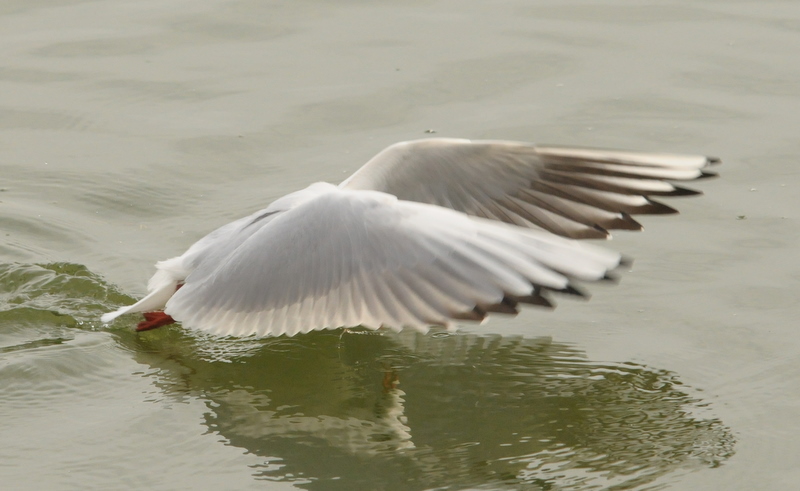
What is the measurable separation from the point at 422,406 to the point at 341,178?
222 centimetres

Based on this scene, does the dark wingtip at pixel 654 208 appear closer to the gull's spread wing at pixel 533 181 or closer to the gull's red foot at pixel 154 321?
the gull's spread wing at pixel 533 181

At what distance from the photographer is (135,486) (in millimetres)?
3701

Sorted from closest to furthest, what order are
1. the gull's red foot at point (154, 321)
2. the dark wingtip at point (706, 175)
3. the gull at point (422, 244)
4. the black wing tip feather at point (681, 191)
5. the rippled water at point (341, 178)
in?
1. the gull at point (422, 244)
2. the rippled water at point (341, 178)
3. the dark wingtip at point (706, 175)
4. the black wing tip feather at point (681, 191)
5. the gull's red foot at point (154, 321)

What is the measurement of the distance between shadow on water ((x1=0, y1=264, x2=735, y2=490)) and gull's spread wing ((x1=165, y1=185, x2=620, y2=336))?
29 cm

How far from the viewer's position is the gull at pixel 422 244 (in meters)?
3.73

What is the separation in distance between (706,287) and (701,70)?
2.79 meters

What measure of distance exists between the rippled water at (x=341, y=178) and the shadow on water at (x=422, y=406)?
0.5 inches

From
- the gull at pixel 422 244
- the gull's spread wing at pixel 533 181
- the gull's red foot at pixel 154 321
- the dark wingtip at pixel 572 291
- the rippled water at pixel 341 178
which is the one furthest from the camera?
the gull's red foot at pixel 154 321

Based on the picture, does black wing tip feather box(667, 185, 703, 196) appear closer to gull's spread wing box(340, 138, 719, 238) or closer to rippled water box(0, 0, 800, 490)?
gull's spread wing box(340, 138, 719, 238)

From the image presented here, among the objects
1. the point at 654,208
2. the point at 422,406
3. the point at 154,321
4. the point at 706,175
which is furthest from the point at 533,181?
the point at 154,321

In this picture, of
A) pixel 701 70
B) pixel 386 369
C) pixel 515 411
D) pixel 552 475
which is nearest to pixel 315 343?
pixel 386 369

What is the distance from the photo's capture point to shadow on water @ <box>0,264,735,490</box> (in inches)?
146

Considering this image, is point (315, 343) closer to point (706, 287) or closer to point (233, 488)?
point (233, 488)

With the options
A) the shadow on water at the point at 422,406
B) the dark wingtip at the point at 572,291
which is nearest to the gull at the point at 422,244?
the dark wingtip at the point at 572,291
